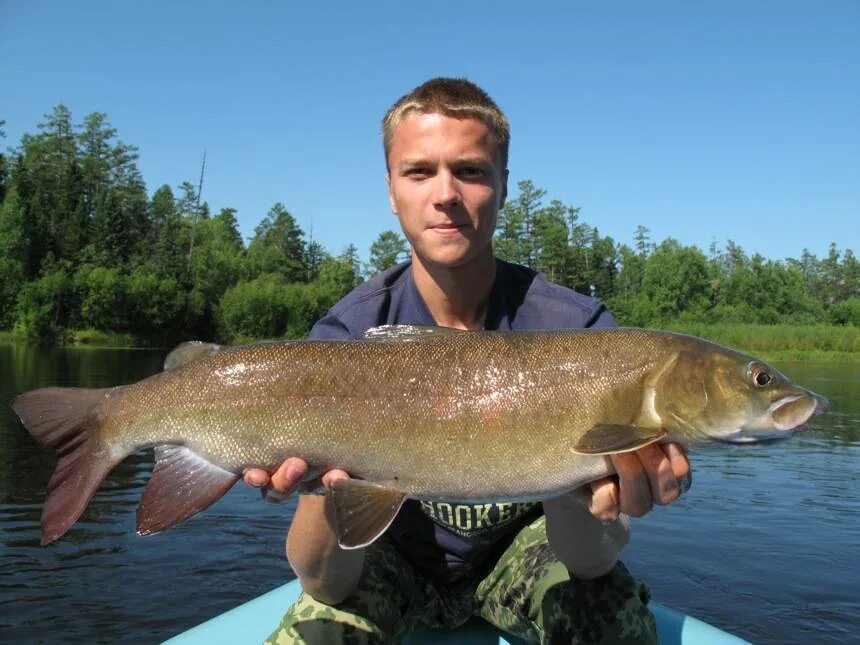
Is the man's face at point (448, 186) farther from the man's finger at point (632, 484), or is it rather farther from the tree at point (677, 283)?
the tree at point (677, 283)

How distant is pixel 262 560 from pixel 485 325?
22.4 ft

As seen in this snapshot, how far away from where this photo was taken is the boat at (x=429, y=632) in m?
4.10

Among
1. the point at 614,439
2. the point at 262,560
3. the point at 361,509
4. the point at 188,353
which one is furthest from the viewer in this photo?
the point at 262,560

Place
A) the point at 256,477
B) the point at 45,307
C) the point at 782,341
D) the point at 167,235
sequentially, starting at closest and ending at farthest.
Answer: the point at 256,477 < the point at 782,341 < the point at 45,307 < the point at 167,235

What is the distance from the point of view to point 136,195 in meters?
89.9

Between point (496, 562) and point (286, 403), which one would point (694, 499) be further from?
point (286, 403)

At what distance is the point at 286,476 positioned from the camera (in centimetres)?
310

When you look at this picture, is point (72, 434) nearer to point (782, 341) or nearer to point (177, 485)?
point (177, 485)

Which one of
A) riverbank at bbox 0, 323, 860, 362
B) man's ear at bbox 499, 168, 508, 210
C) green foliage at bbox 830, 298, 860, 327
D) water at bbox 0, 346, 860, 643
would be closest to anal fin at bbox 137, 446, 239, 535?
man's ear at bbox 499, 168, 508, 210

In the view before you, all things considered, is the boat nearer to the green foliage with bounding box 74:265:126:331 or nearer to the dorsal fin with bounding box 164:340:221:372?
the dorsal fin with bounding box 164:340:221:372

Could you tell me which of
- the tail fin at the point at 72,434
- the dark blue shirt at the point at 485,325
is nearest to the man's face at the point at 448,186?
the dark blue shirt at the point at 485,325

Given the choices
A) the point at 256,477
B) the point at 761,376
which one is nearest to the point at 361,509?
the point at 256,477

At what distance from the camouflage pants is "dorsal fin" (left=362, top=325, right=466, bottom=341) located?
1116 millimetres

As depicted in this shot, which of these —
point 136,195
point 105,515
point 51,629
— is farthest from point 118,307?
point 51,629
